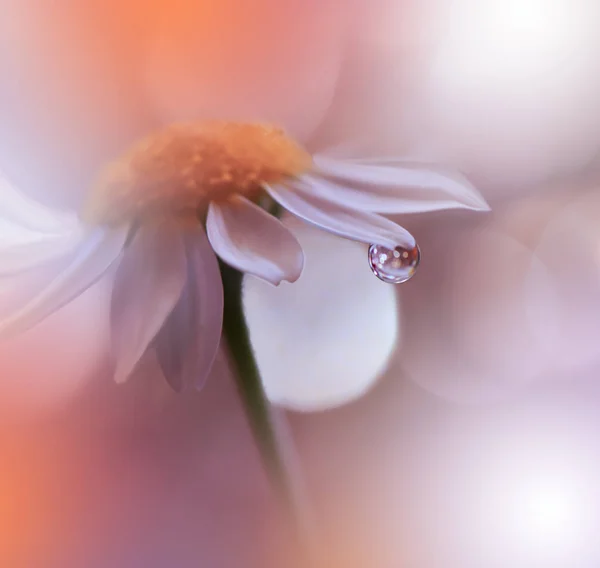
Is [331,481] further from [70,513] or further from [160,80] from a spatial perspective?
[160,80]

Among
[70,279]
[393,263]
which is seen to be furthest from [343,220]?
[70,279]

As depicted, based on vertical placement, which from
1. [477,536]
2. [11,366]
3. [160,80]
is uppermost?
[160,80]

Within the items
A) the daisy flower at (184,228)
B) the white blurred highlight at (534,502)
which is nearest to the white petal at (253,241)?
the daisy flower at (184,228)

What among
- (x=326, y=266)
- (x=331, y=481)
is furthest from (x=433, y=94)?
(x=331, y=481)

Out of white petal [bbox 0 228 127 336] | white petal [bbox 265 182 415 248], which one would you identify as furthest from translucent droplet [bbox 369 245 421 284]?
white petal [bbox 0 228 127 336]

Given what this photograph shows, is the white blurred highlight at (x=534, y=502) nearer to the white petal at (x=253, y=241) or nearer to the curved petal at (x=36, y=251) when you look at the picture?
the white petal at (x=253, y=241)

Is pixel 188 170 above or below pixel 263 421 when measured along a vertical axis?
above

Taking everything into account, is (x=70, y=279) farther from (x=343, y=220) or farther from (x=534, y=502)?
(x=534, y=502)
